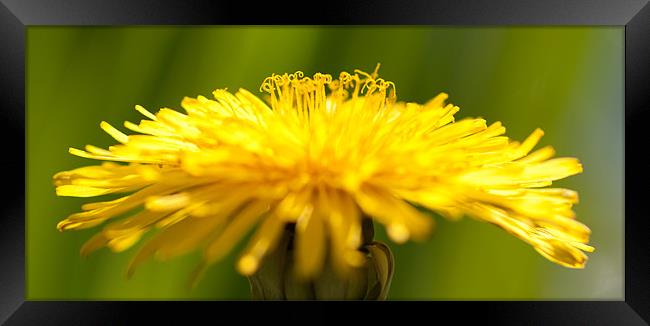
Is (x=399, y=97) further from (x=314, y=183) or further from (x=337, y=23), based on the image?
(x=314, y=183)

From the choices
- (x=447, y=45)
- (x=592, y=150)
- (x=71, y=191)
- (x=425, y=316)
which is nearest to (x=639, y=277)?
(x=592, y=150)

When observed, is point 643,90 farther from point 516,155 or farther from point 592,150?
point 516,155

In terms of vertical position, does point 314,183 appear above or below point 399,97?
below

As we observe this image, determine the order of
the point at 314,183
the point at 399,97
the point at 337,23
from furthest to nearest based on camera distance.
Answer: the point at 399,97 → the point at 337,23 → the point at 314,183

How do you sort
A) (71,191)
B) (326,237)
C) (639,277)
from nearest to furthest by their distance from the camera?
(326,237), (71,191), (639,277)

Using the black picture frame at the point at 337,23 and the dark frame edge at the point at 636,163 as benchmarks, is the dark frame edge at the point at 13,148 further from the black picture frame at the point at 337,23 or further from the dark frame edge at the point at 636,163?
the dark frame edge at the point at 636,163

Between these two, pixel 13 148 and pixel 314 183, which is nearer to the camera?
pixel 314 183

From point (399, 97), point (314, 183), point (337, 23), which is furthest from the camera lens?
point (399, 97)

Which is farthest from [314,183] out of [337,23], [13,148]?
[13,148]
